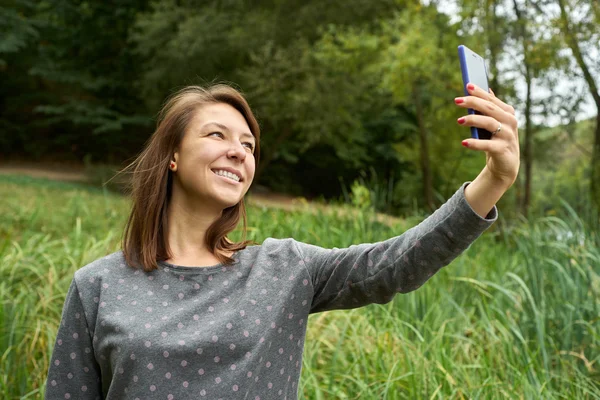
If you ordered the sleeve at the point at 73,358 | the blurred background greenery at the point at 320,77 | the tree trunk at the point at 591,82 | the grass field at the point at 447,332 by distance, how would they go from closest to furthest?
the sleeve at the point at 73,358 < the grass field at the point at 447,332 < the tree trunk at the point at 591,82 < the blurred background greenery at the point at 320,77

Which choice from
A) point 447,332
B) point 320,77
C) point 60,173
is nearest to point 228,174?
point 447,332

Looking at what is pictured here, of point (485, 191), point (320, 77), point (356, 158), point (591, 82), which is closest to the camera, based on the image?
point (485, 191)

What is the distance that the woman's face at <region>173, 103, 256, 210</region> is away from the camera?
1.53 m

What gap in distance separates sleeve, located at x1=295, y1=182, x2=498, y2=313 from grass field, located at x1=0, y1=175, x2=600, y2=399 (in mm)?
874

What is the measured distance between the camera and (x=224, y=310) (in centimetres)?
142

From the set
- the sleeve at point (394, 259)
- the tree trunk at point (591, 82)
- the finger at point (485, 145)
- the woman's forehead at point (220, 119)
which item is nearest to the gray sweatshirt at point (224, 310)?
the sleeve at point (394, 259)

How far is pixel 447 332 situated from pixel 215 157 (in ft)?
6.24

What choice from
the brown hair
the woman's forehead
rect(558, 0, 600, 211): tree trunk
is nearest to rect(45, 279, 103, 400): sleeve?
the brown hair

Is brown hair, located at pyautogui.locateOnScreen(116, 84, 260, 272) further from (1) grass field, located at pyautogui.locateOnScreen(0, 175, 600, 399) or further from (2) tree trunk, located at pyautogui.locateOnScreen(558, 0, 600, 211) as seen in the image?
(2) tree trunk, located at pyautogui.locateOnScreen(558, 0, 600, 211)

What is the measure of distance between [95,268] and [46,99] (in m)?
21.7

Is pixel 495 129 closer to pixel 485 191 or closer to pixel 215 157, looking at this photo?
pixel 485 191

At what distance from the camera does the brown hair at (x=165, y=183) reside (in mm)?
1604

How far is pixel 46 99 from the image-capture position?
21391 mm

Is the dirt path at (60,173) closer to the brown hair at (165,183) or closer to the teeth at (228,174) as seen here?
the brown hair at (165,183)
